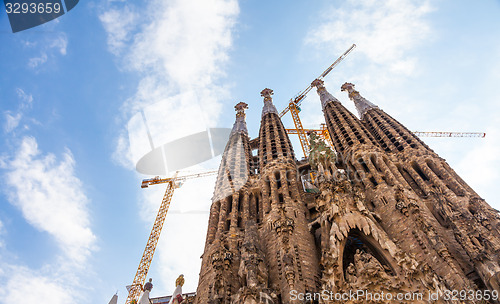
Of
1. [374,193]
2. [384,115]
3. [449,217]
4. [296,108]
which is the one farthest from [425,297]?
[296,108]

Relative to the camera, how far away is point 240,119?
44.3 metres

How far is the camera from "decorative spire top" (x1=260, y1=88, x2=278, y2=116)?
43719mm

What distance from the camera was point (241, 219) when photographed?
25.5m

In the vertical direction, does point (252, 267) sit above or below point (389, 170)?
below

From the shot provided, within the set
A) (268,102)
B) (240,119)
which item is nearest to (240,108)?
(240,119)

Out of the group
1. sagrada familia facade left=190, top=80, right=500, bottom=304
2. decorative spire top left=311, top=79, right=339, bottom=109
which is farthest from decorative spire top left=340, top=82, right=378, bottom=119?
sagrada familia facade left=190, top=80, right=500, bottom=304

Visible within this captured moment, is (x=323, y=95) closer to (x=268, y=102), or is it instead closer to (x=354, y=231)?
(x=268, y=102)

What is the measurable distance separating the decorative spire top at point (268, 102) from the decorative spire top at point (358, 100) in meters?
9.52

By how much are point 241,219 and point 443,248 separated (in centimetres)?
1282

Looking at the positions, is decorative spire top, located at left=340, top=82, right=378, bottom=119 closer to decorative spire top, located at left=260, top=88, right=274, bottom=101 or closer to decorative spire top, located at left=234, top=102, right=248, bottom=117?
decorative spire top, located at left=260, top=88, right=274, bottom=101

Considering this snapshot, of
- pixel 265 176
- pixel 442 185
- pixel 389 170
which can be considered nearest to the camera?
pixel 442 185

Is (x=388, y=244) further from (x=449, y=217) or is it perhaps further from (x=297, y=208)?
(x=297, y=208)

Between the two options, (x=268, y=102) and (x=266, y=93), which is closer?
(x=268, y=102)

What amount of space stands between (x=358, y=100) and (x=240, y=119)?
558 inches
